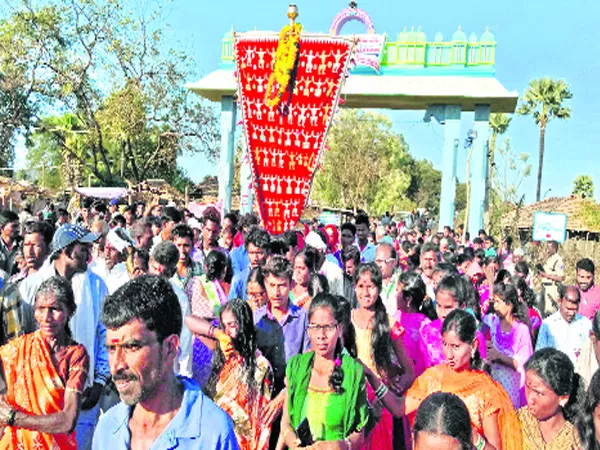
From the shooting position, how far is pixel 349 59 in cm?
917

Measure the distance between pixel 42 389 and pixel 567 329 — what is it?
386cm

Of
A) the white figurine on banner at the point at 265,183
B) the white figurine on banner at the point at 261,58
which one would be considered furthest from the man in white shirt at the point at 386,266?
the white figurine on banner at the point at 261,58

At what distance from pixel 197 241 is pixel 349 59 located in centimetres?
336

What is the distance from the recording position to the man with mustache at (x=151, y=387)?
1927mm

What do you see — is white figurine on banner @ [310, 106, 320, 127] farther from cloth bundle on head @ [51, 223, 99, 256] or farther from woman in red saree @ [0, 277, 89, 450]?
woman in red saree @ [0, 277, 89, 450]

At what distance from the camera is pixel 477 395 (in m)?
3.15

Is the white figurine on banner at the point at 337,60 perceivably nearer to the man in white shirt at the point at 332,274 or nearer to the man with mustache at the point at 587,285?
the man in white shirt at the point at 332,274

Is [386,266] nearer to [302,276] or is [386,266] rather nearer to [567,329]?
[302,276]

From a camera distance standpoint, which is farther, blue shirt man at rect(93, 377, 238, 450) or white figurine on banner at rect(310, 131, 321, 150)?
white figurine on banner at rect(310, 131, 321, 150)

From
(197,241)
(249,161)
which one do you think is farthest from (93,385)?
(249,161)

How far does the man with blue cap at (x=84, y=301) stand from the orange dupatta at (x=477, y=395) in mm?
1601

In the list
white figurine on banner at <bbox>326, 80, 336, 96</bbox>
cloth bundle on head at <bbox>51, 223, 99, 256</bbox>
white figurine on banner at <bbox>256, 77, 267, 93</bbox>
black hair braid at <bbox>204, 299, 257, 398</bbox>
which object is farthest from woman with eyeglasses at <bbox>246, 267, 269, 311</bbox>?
white figurine on banner at <bbox>256, 77, 267, 93</bbox>

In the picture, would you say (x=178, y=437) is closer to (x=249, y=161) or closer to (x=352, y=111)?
(x=249, y=161)

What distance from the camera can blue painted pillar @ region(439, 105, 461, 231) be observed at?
652 inches
